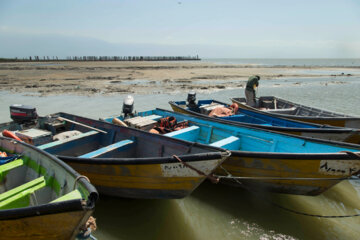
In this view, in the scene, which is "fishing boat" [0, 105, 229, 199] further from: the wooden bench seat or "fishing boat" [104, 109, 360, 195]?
"fishing boat" [104, 109, 360, 195]

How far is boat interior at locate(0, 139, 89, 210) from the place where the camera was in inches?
135

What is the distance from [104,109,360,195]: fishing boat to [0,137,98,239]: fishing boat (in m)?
2.61

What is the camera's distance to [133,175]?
15.3ft

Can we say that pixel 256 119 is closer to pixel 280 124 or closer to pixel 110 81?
pixel 280 124

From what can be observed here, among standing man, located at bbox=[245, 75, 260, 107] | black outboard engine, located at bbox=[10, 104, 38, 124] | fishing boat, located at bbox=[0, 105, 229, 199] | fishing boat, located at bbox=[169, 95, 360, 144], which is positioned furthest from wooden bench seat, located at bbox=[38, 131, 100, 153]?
standing man, located at bbox=[245, 75, 260, 107]

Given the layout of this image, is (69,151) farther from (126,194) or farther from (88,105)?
(88,105)

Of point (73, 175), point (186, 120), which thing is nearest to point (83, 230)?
point (73, 175)

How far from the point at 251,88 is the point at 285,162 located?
24.4 feet

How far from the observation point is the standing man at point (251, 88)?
1145 centimetres

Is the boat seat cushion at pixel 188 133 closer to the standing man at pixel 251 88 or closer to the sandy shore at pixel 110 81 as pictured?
the standing man at pixel 251 88

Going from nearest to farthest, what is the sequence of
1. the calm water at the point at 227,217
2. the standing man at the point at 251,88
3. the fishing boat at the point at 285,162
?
the fishing boat at the point at 285,162
the calm water at the point at 227,217
the standing man at the point at 251,88

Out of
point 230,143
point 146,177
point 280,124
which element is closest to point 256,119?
point 280,124

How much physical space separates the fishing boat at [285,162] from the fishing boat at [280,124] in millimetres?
1081

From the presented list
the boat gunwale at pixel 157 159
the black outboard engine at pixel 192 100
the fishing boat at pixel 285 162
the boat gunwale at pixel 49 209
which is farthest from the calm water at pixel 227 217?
the black outboard engine at pixel 192 100
